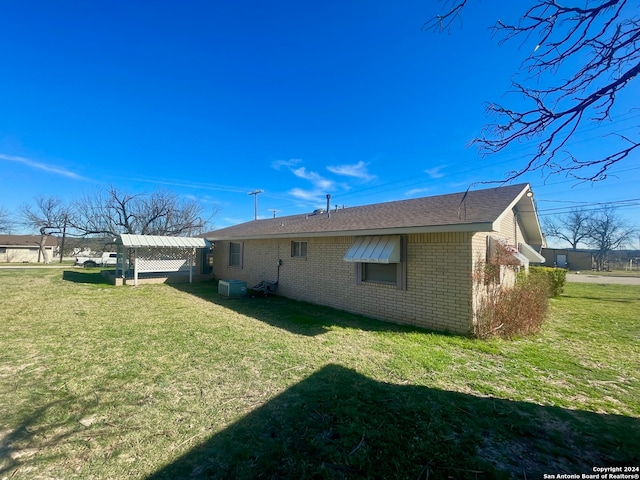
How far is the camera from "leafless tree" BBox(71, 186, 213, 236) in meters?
33.8

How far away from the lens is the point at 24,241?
4772 centimetres

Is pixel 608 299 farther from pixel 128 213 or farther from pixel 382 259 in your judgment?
pixel 128 213

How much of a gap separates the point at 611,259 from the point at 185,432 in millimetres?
72825

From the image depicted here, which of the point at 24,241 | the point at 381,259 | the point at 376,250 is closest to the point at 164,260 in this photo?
the point at 376,250

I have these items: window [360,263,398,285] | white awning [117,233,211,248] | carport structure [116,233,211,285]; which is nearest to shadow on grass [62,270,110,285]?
carport structure [116,233,211,285]

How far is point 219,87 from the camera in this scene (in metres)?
13.2

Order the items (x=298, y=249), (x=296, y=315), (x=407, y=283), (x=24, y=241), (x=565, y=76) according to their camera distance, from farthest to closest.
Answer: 1. (x=24, y=241)
2. (x=298, y=249)
3. (x=296, y=315)
4. (x=407, y=283)
5. (x=565, y=76)

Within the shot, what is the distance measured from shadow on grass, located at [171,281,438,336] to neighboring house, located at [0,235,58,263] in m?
55.1

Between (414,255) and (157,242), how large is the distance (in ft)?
51.3

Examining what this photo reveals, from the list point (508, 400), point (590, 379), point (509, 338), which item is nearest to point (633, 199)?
point (509, 338)

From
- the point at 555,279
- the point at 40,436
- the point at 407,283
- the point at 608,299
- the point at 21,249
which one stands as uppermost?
the point at 21,249

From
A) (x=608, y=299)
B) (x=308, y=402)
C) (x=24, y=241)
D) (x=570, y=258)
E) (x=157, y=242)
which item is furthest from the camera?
(x=24, y=241)

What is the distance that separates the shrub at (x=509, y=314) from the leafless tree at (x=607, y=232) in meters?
57.7

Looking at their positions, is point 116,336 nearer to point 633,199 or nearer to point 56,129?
point 56,129
